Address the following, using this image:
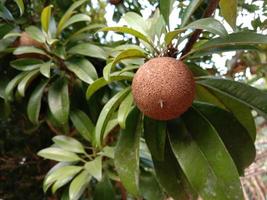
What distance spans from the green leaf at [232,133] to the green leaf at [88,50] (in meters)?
0.41

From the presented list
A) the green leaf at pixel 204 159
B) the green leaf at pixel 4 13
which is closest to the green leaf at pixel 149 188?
the green leaf at pixel 204 159

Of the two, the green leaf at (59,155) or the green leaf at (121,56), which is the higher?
the green leaf at (121,56)

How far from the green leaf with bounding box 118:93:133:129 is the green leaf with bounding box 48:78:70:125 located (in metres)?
0.36

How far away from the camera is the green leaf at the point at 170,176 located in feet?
2.74

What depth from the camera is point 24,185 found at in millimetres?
1662

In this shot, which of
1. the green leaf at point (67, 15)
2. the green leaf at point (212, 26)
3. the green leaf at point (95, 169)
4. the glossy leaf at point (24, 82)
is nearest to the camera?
the green leaf at point (212, 26)

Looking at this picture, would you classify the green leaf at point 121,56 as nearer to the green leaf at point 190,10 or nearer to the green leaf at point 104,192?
the green leaf at point 190,10

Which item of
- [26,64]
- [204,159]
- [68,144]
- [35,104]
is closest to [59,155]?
[68,144]

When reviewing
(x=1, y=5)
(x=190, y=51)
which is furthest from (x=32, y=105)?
(x=190, y=51)

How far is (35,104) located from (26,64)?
0.12 m

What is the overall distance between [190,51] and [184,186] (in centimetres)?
29

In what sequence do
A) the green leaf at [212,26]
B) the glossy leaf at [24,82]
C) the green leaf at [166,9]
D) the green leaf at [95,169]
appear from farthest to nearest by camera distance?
the glossy leaf at [24,82] < the green leaf at [95,169] < the green leaf at [166,9] < the green leaf at [212,26]

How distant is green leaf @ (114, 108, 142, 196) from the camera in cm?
78

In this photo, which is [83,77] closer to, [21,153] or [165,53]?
[165,53]
